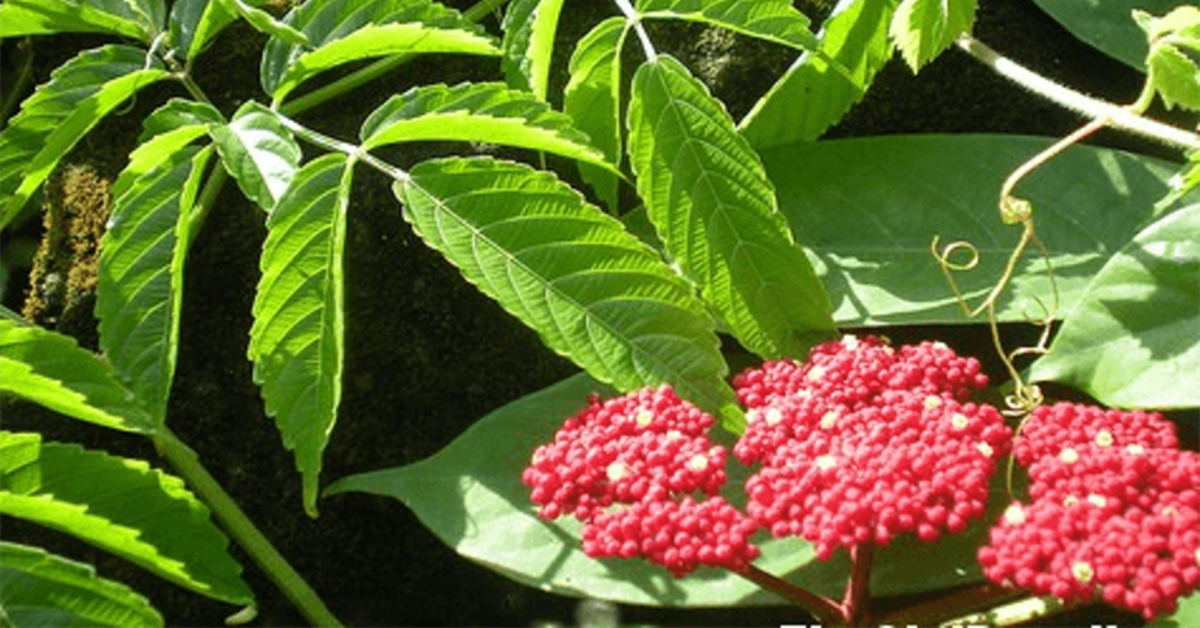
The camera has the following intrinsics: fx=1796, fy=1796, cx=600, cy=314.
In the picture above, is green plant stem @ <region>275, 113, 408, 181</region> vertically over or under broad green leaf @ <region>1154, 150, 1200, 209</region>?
over

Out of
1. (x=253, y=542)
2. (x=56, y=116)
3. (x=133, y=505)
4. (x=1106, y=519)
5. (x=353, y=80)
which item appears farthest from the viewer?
(x=353, y=80)

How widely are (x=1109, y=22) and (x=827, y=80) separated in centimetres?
24

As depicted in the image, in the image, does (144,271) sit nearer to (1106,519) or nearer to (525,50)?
(525,50)

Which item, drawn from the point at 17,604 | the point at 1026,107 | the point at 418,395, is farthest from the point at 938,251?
the point at 17,604

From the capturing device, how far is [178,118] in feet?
3.94

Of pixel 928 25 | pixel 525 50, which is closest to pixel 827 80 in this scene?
pixel 928 25

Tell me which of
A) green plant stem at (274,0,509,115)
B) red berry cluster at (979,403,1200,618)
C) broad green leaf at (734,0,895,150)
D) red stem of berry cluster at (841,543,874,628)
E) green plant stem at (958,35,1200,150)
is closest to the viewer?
red berry cluster at (979,403,1200,618)

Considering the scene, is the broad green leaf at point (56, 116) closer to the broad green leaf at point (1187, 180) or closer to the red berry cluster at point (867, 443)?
the red berry cluster at point (867, 443)

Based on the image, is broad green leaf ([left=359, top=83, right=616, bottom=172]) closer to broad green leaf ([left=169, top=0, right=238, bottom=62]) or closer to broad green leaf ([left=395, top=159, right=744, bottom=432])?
broad green leaf ([left=395, top=159, right=744, bottom=432])

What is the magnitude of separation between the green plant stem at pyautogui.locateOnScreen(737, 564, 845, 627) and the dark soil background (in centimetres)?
30

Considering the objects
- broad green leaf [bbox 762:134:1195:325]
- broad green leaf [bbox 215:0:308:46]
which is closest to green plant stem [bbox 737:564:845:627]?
broad green leaf [bbox 762:134:1195:325]

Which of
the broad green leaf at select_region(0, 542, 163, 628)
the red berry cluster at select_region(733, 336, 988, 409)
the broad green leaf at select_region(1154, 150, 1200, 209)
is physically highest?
the broad green leaf at select_region(1154, 150, 1200, 209)

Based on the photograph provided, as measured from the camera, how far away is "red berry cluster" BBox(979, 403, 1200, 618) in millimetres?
975

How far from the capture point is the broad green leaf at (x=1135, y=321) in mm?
1150
